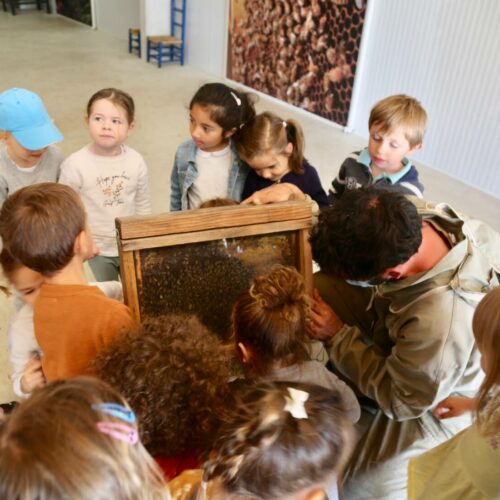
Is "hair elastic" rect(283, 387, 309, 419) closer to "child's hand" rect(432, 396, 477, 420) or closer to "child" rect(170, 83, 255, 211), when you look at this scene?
"child's hand" rect(432, 396, 477, 420)

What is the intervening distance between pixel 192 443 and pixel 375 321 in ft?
3.02

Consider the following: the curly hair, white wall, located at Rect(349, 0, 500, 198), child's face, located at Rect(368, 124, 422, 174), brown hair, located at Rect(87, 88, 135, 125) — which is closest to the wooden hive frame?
the curly hair

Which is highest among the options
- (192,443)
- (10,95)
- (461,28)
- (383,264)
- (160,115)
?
(461,28)

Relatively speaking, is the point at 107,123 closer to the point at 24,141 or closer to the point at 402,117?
the point at 24,141

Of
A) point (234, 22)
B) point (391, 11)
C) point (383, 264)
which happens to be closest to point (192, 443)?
point (383, 264)

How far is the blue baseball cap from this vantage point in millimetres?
2047

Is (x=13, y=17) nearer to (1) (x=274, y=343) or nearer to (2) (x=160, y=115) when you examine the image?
(2) (x=160, y=115)

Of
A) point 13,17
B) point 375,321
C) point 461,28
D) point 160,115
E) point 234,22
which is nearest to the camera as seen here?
point 375,321

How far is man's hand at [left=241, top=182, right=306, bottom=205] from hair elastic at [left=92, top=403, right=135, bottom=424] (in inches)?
41.7

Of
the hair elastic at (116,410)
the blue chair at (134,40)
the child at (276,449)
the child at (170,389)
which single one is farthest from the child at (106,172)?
the blue chair at (134,40)

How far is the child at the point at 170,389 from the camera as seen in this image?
42.9 inches

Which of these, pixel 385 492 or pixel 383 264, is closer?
pixel 383 264

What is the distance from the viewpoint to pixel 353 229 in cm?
139

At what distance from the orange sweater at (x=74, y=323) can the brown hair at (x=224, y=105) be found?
0.98 m
